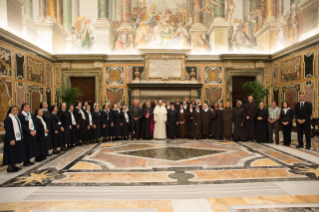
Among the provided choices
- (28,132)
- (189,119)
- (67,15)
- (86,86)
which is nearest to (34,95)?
(86,86)

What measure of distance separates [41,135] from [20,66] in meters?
4.62

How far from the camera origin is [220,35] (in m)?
11.5

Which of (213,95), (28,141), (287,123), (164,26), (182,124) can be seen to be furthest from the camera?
(164,26)

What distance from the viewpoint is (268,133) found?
25.5 ft

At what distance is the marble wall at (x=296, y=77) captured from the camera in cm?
836

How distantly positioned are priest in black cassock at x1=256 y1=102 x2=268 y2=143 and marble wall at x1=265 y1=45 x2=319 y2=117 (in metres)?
1.72

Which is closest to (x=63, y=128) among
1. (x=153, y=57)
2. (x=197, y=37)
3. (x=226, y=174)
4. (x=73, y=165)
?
(x=73, y=165)

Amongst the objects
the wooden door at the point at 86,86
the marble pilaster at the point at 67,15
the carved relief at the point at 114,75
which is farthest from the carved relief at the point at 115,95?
the marble pilaster at the point at 67,15

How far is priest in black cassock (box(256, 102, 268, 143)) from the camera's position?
25.3ft

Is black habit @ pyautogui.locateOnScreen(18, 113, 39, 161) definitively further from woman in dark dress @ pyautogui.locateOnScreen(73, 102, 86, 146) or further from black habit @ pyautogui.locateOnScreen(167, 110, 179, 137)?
black habit @ pyautogui.locateOnScreen(167, 110, 179, 137)

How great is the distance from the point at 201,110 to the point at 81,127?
443 cm

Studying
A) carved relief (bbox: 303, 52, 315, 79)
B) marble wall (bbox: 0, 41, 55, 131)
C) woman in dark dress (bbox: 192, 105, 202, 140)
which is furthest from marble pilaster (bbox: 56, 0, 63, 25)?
carved relief (bbox: 303, 52, 315, 79)

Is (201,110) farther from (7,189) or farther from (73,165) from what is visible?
(7,189)

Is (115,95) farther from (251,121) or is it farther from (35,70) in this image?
(251,121)
